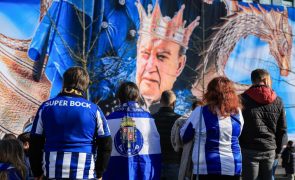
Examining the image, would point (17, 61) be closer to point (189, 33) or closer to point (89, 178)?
point (189, 33)

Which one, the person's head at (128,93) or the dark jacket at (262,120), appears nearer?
the person's head at (128,93)

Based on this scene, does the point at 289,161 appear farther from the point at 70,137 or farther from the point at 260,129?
the point at 70,137

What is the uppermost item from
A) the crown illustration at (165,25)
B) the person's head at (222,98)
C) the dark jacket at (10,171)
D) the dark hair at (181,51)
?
the crown illustration at (165,25)

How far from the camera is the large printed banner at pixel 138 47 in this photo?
18828 millimetres

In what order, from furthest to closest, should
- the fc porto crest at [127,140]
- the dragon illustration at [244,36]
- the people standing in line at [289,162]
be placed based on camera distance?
1. the dragon illustration at [244,36]
2. the people standing in line at [289,162]
3. the fc porto crest at [127,140]

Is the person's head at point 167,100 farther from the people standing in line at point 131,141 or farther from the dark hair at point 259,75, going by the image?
the dark hair at point 259,75

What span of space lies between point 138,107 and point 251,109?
131cm

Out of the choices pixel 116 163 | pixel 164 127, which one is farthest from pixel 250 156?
pixel 116 163

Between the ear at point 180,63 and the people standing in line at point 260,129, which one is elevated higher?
the ear at point 180,63

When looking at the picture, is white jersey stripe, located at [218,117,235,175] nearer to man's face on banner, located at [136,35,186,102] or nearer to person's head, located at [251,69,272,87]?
person's head, located at [251,69,272,87]

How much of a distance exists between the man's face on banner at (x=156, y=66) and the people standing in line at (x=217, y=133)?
15248mm

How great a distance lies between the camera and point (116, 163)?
5395mm

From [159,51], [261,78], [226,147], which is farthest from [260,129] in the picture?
[159,51]

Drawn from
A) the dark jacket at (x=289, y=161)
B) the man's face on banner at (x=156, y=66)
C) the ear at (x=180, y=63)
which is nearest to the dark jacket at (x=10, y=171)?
the dark jacket at (x=289, y=161)
